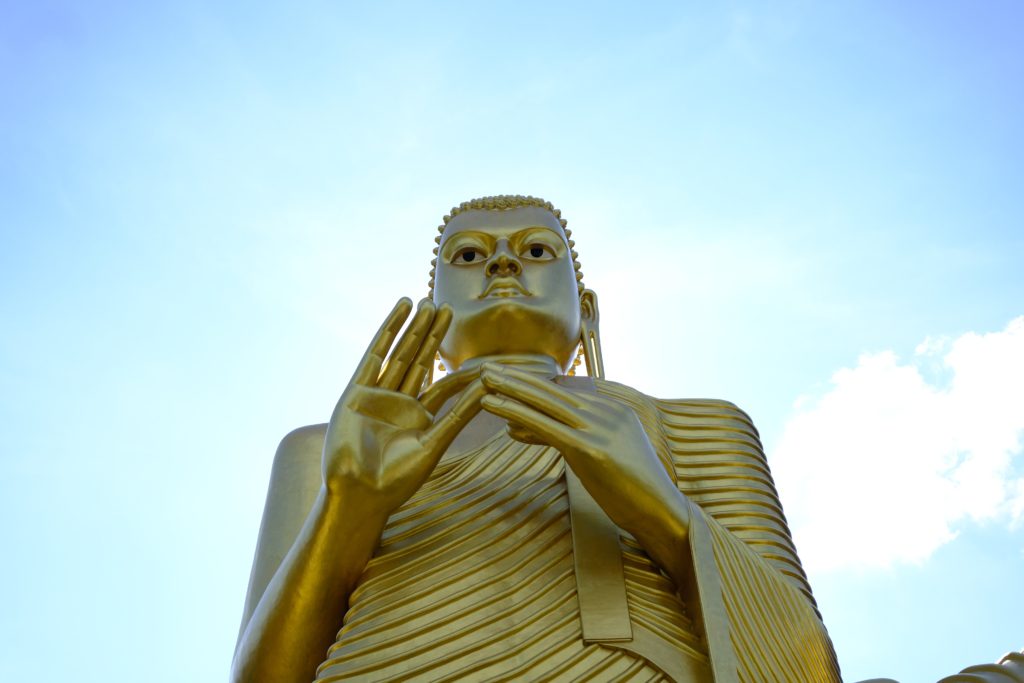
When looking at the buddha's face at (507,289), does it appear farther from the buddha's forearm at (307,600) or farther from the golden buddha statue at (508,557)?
the buddha's forearm at (307,600)

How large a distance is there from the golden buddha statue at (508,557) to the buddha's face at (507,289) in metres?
0.59

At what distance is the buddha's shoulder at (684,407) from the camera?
443cm

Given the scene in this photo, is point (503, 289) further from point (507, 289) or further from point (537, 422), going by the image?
point (537, 422)

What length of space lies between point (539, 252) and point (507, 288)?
0.76ft

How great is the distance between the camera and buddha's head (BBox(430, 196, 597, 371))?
4.62m

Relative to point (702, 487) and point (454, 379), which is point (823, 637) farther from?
point (454, 379)

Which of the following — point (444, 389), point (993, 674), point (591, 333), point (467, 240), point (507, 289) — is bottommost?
point (993, 674)

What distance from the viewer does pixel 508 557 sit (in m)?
3.61

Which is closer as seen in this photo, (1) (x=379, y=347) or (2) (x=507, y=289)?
(1) (x=379, y=347)

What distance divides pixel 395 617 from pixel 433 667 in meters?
0.22

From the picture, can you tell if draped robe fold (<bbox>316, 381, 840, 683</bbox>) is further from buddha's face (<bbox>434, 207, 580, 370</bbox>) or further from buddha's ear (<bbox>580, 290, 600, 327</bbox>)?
buddha's ear (<bbox>580, 290, 600, 327</bbox>)

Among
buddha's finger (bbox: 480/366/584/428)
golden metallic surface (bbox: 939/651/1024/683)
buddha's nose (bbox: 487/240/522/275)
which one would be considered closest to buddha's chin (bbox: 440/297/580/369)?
buddha's nose (bbox: 487/240/522/275)

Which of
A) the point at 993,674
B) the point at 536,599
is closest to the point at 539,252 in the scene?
the point at 536,599

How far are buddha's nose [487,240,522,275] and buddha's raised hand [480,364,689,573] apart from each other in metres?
1.27
